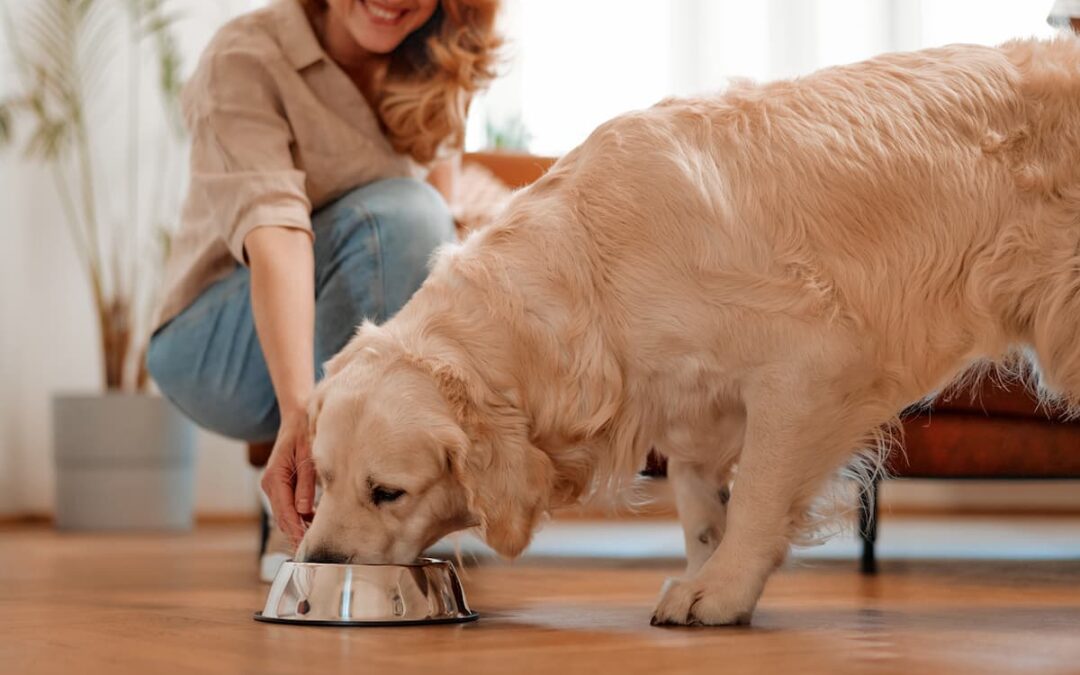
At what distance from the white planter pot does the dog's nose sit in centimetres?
293

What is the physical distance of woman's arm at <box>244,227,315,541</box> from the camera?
2039mm

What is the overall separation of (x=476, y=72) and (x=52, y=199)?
2858 millimetres

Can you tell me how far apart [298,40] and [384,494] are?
118 centimetres

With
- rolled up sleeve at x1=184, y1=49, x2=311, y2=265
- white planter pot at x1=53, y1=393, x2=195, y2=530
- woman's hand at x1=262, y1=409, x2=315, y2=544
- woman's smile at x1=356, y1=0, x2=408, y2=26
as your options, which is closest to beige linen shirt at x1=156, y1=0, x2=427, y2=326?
rolled up sleeve at x1=184, y1=49, x2=311, y2=265

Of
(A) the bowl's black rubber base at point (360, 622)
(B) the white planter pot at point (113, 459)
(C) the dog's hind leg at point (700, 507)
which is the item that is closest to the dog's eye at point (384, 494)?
(A) the bowl's black rubber base at point (360, 622)

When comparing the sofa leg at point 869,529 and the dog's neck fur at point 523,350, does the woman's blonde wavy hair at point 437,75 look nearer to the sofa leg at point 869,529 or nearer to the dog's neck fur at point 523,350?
the dog's neck fur at point 523,350

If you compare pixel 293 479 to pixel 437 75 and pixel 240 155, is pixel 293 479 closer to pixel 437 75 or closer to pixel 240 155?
pixel 240 155

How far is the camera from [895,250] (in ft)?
6.42

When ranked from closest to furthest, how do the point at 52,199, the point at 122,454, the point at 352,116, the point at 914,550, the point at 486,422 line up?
1. the point at 486,422
2. the point at 352,116
3. the point at 914,550
4. the point at 122,454
5. the point at 52,199

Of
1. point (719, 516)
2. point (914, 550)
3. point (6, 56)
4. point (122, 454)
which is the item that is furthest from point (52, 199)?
point (719, 516)

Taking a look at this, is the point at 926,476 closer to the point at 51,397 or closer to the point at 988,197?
the point at 988,197

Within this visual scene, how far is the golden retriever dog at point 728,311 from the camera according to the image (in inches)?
73.2

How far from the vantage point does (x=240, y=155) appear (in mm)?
2504

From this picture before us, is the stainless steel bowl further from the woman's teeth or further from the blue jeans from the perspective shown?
the woman's teeth
